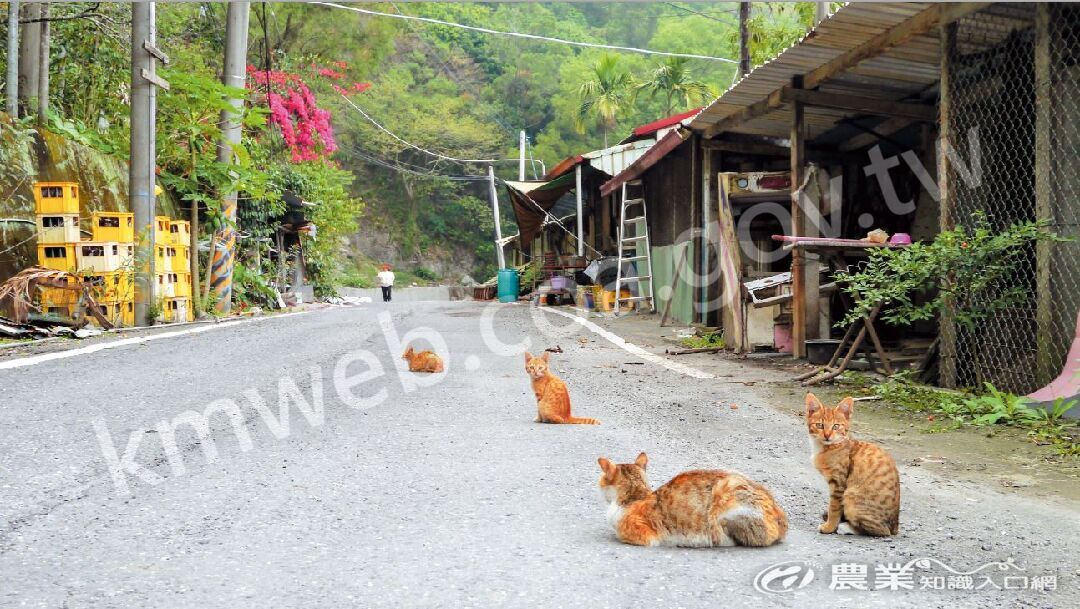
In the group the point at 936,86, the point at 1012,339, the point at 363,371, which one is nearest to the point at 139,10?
the point at 363,371

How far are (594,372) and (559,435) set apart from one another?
3.57m

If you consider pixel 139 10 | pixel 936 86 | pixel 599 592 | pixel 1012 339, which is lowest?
pixel 599 592

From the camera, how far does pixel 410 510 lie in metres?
3.69

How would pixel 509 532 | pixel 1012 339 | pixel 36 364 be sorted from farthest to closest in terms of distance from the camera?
pixel 36 364 < pixel 1012 339 < pixel 509 532

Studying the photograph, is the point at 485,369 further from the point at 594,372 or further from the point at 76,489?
the point at 76,489

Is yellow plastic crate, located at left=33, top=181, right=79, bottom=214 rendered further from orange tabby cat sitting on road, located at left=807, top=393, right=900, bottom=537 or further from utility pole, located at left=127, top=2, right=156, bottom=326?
orange tabby cat sitting on road, located at left=807, top=393, right=900, bottom=537

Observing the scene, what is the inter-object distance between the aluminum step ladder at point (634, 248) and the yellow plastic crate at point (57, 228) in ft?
33.7

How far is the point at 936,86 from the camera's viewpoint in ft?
31.0

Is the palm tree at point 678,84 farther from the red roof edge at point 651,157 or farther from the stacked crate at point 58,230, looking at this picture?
the stacked crate at point 58,230

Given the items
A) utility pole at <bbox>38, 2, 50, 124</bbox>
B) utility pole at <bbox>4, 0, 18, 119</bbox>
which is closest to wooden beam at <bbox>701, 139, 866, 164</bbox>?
utility pole at <bbox>4, 0, 18, 119</bbox>

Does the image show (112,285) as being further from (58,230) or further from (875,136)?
(875,136)

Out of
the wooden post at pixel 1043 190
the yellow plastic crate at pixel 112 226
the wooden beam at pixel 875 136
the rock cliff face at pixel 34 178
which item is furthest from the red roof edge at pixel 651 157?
the rock cliff face at pixel 34 178

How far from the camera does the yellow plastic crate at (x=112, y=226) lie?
Result: 42.1 feet

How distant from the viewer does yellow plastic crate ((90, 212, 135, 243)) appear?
12.8m
